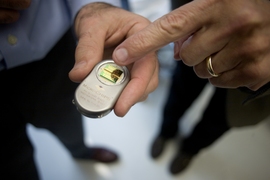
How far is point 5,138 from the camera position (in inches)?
22.4

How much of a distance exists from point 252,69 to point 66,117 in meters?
0.52

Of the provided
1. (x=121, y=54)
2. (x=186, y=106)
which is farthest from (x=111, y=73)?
(x=186, y=106)

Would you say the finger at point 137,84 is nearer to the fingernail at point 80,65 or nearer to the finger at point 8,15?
the fingernail at point 80,65

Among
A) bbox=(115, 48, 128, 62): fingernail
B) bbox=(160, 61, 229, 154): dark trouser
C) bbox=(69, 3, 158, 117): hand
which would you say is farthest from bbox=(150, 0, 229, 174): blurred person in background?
bbox=(115, 48, 128, 62): fingernail

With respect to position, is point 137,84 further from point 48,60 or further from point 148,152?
point 148,152

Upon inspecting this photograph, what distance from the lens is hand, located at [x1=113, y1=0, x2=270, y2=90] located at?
0.36m

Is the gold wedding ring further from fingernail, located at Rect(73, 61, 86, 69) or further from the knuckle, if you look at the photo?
fingernail, located at Rect(73, 61, 86, 69)

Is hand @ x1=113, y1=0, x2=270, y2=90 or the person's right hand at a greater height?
the person's right hand

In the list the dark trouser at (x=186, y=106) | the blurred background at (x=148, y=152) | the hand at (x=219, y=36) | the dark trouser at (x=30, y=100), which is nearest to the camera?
the hand at (x=219, y=36)

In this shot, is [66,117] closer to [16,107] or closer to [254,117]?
[16,107]

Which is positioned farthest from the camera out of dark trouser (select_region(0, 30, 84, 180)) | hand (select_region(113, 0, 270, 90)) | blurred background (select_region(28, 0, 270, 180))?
blurred background (select_region(28, 0, 270, 180))

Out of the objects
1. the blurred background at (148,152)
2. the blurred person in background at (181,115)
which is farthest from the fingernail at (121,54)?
the blurred background at (148,152)

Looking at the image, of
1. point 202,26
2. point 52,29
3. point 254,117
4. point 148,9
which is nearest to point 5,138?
point 52,29

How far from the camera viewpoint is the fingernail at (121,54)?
387 millimetres
